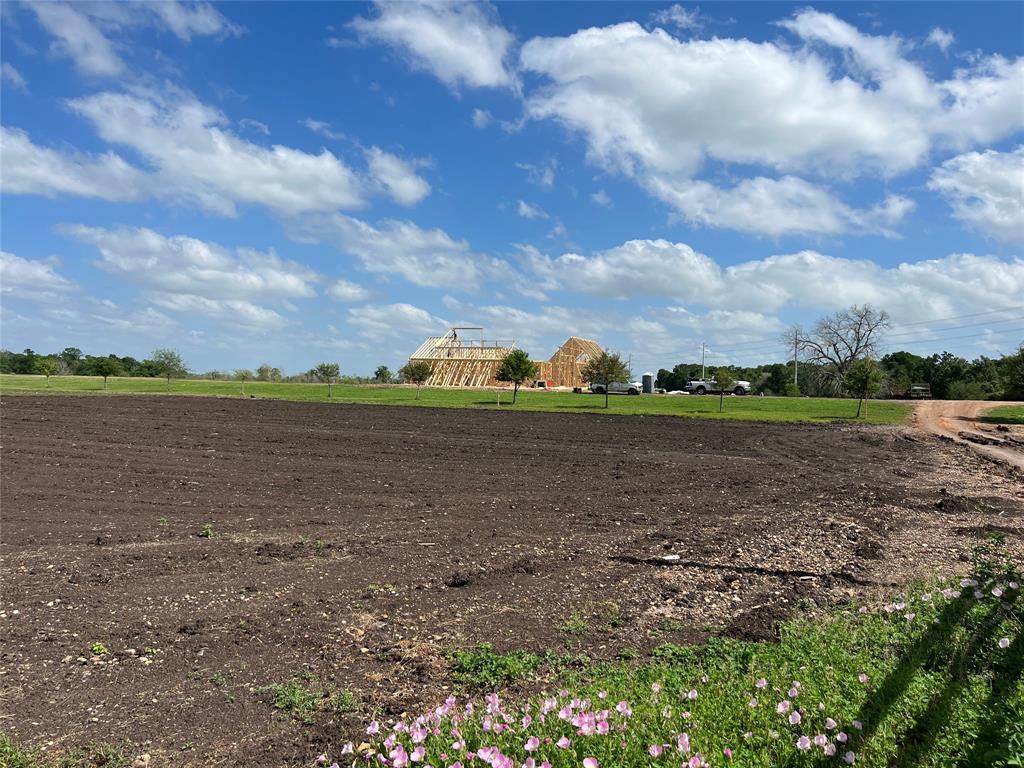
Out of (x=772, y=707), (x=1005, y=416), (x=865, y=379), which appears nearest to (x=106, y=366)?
(x=865, y=379)

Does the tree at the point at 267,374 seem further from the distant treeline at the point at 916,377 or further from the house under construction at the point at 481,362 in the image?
the distant treeline at the point at 916,377

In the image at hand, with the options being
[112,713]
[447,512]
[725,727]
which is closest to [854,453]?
[447,512]

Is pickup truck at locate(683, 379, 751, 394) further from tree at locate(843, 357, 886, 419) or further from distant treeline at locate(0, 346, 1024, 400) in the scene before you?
tree at locate(843, 357, 886, 419)

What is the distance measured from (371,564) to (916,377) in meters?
86.0

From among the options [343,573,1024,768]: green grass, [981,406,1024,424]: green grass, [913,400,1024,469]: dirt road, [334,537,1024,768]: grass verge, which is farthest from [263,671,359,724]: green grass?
[981,406,1024,424]: green grass

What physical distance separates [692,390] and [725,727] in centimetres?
6909

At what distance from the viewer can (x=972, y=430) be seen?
27.5 meters

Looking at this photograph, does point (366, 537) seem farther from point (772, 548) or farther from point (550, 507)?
point (772, 548)

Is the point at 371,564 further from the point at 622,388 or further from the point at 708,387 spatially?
the point at 708,387

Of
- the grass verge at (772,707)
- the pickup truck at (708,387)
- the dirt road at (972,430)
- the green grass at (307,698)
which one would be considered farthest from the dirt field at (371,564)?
the pickup truck at (708,387)

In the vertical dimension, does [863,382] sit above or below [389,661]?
above

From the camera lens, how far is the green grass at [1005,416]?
31698 mm

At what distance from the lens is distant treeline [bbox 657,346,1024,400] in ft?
172

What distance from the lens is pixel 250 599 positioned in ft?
20.1
